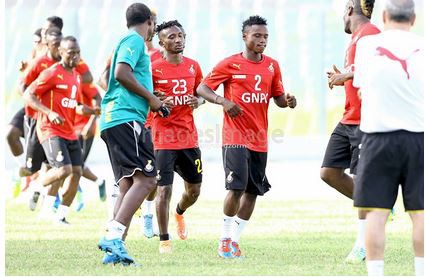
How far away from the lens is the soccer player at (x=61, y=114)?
14.5 m

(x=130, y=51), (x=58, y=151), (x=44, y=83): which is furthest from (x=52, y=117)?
(x=130, y=51)

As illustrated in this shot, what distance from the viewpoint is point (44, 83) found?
1466cm

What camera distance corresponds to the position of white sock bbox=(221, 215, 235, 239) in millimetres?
10570

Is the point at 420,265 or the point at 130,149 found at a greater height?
the point at 130,149

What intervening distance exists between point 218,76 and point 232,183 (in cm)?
116

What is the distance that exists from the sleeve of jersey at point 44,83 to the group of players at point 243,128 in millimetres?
1356

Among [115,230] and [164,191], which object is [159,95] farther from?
[115,230]

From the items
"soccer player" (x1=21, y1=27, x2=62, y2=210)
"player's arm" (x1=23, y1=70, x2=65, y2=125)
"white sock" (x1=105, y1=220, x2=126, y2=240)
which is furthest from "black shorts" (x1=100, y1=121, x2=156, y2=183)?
"soccer player" (x1=21, y1=27, x2=62, y2=210)

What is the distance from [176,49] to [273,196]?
827cm

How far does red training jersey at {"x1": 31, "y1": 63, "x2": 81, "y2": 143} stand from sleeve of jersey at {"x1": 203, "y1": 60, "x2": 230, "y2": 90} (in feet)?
13.8

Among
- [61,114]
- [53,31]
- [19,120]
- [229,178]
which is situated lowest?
[19,120]

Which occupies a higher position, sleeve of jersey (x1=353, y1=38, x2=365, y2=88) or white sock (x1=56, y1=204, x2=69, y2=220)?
sleeve of jersey (x1=353, y1=38, x2=365, y2=88)

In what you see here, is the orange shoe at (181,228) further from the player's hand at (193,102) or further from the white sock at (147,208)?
the player's hand at (193,102)

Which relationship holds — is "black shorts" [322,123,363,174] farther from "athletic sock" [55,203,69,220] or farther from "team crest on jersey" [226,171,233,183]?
"athletic sock" [55,203,69,220]
